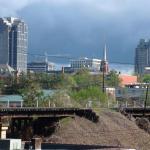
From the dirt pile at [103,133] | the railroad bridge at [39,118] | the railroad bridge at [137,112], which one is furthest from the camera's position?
the railroad bridge at [137,112]

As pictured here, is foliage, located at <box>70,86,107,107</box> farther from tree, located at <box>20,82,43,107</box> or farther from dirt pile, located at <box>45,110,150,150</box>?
dirt pile, located at <box>45,110,150,150</box>

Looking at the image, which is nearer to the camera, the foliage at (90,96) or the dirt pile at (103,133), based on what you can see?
the dirt pile at (103,133)

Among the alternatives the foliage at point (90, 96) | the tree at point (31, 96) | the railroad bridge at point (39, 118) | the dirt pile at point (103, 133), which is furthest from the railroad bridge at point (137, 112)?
the foliage at point (90, 96)

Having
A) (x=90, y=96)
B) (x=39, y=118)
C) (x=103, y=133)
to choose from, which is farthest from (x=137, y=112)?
(x=90, y=96)

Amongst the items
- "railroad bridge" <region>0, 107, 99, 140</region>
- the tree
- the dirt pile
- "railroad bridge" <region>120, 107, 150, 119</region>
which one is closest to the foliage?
the tree

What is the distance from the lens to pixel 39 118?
104 m

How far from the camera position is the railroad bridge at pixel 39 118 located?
98438 millimetres

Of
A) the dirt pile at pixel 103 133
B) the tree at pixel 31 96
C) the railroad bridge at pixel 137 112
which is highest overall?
the tree at pixel 31 96

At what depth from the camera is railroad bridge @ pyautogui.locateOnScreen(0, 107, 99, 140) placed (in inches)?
3875

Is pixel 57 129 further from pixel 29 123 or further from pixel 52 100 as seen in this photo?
pixel 52 100

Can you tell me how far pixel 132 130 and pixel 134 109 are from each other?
11143 mm

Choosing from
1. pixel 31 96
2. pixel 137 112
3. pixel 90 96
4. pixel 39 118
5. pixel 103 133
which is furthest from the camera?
pixel 90 96

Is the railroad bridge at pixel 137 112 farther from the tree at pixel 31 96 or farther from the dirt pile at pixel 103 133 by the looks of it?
the tree at pixel 31 96

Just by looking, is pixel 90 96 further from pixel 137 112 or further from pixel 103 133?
pixel 103 133
